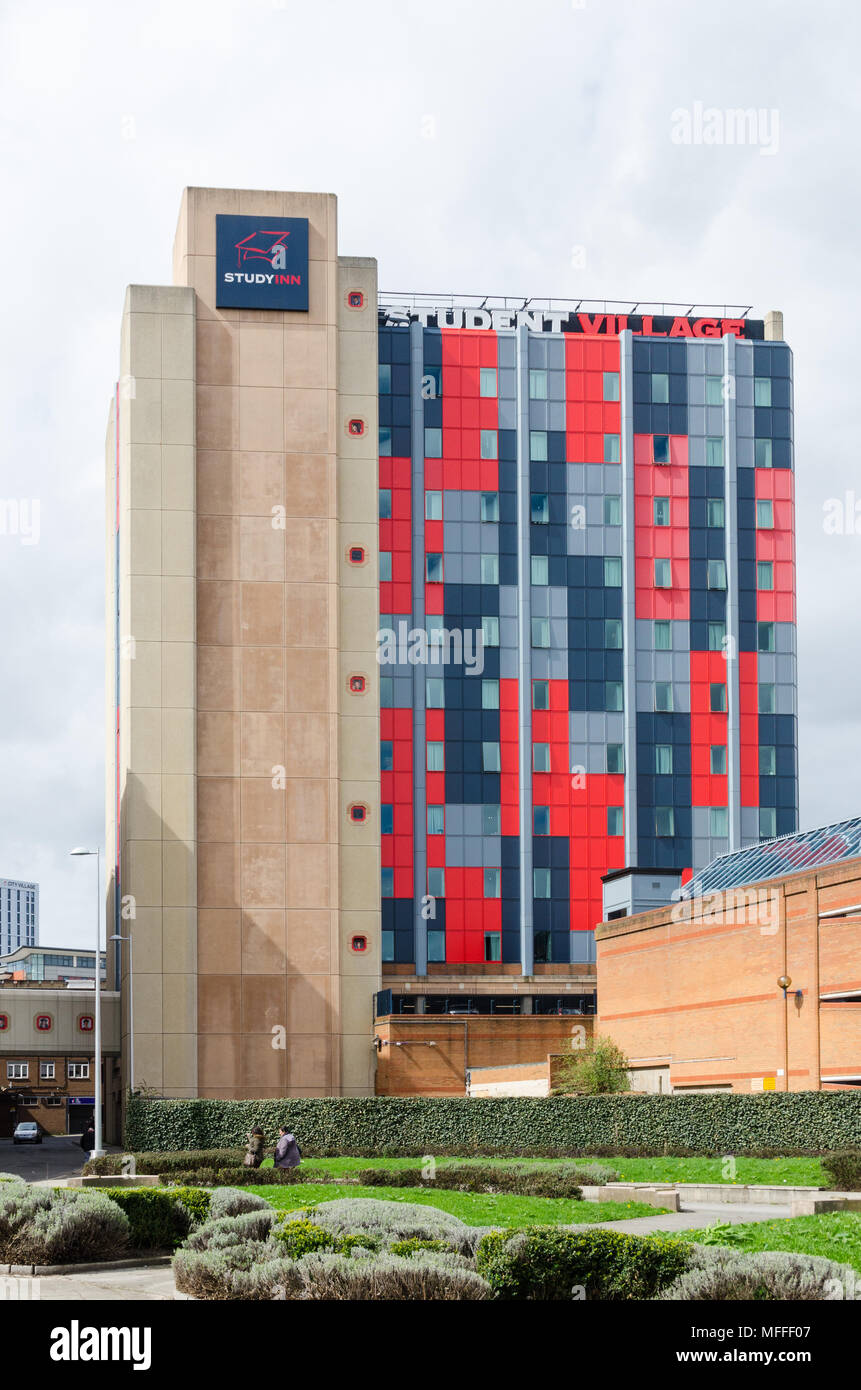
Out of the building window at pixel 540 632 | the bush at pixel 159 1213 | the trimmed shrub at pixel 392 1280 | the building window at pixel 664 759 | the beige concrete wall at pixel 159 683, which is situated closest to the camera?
the trimmed shrub at pixel 392 1280

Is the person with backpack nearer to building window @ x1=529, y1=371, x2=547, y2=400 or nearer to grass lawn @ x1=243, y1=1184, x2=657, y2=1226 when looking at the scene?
grass lawn @ x1=243, y1=1184, x2=657, y2=1226

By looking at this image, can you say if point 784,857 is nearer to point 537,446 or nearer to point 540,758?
point 540,758

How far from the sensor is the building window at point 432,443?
8738 centimetres

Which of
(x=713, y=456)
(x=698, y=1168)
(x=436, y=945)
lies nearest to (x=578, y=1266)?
(x=698, y=1168)

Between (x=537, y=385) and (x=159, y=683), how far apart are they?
1104 inches

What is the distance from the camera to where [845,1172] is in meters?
30.3

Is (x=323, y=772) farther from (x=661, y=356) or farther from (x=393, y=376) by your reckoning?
(x=661, y=356)

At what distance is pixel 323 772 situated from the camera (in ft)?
244

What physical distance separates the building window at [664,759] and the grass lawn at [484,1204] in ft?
184

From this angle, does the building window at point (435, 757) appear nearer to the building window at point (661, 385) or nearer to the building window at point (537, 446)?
the building window at point (537, 446)

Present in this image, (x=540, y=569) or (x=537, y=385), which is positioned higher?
(x=537, y=385)

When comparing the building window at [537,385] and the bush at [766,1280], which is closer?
the bush at [766,1280]

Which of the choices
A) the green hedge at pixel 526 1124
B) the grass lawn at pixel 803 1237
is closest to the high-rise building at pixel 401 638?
the green hedge at pixel 526 1124

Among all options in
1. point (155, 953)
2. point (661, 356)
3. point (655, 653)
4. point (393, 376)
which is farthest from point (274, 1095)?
point (661, 356)
